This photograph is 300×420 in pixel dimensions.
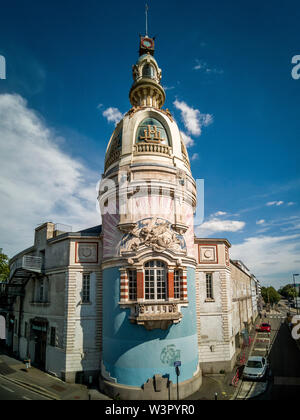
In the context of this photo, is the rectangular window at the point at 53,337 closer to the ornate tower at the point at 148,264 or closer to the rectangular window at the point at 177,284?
the ornate tower at the point at 148,264

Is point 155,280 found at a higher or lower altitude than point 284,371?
higher

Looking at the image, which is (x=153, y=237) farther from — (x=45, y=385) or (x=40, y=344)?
(x=40, y=344)

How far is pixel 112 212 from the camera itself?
69.3ft

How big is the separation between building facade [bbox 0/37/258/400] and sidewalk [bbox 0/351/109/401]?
77 centimetres

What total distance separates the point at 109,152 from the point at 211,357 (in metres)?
20.4

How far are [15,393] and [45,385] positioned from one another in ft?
7.52

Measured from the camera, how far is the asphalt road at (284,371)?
1803 cm

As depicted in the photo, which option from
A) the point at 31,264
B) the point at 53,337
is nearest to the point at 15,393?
the point at 53,337

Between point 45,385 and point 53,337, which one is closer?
point 45,385

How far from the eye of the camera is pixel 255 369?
2103cm

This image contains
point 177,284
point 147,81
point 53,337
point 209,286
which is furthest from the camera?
point 147,81

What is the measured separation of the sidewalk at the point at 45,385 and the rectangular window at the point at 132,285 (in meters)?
6.94

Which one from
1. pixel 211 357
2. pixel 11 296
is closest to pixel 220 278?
pixel 211 357

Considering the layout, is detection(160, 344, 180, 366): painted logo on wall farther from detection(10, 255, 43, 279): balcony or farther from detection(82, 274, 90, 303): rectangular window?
detection(10, 255, 43, 279): balcony
